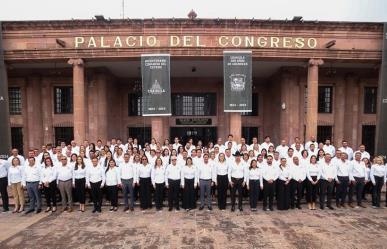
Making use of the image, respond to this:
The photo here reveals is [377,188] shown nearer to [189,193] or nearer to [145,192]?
[189,193]

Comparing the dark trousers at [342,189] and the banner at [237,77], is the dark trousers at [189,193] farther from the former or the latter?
the dark trousers at [342,189]

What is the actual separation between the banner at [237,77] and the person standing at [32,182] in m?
8.15

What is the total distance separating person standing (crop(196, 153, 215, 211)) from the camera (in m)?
8.87

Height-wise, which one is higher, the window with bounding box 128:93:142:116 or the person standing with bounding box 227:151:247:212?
the window with bounding box 128:93:142:116

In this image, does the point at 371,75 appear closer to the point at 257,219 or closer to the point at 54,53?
the point at 257,219

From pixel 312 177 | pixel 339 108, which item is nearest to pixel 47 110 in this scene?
pixel 312 177

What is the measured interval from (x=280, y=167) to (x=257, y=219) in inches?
78.1

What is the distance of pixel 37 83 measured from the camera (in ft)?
56.3

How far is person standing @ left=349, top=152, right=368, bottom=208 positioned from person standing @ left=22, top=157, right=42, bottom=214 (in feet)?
35.8

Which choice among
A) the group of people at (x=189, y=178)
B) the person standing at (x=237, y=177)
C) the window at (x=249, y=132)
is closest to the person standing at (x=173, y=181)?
the group of people at (x=189, y=178)

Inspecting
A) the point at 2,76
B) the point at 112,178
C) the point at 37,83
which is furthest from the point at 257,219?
the point at 37,83

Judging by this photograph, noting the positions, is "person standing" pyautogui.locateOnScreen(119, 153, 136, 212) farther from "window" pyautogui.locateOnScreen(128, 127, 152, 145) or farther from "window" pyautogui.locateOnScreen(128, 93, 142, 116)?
"window" pyautogui.locateOnScreen(128, 93, 142, 116)

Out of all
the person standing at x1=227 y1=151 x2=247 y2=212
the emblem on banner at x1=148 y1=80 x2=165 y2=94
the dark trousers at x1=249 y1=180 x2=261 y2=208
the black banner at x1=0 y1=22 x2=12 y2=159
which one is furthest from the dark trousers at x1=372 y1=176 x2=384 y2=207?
the black banner at x1=0 y1=22 x2=12 y2=159

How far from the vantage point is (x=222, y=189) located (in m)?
9.01
